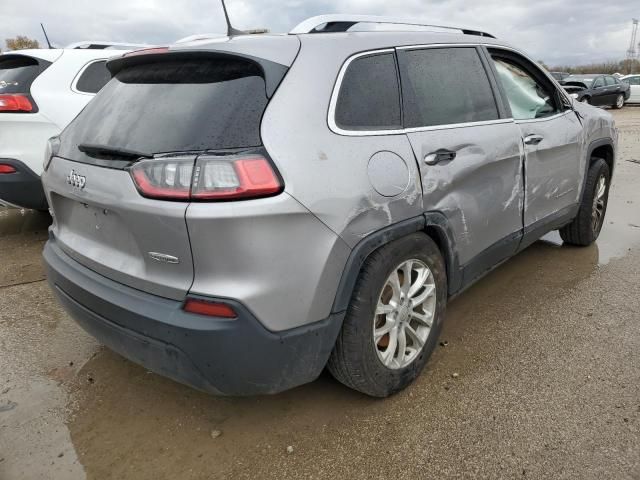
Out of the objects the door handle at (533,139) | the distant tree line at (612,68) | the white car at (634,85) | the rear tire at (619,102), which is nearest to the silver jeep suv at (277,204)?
the door handle at (533,139)

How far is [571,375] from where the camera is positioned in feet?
8.64

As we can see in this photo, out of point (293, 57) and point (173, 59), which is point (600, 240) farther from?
point (173, 59)

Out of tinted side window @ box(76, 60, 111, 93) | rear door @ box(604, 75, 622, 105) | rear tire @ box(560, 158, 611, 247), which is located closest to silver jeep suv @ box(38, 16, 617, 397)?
rear tire @ box(560, 158, 611, 247)

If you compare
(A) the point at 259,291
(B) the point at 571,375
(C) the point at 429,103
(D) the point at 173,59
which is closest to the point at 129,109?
(D) the point at 173,59

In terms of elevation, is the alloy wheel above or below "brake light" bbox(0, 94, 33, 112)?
below

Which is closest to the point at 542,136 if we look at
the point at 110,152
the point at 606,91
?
the point at 110,152

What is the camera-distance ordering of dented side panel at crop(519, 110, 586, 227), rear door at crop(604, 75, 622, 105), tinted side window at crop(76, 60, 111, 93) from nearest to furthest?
dented side panel at crop(519, 110, 586, 227), tinted side window at crop(76, 60, 111, 93), rear door at crop(604, 75, 622, 105)

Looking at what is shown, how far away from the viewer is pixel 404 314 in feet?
7.93

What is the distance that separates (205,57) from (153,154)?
468mm

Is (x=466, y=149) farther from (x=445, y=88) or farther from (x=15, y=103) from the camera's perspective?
(x=15, y=103)

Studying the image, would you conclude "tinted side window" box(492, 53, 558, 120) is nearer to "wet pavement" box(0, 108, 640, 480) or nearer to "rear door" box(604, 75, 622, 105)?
"wet pavement" box(0, 108, 640, 480)

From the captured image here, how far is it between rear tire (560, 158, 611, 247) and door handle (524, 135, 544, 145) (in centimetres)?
120

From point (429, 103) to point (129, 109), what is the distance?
1.42 metres

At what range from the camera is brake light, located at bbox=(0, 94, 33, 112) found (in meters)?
4.48
